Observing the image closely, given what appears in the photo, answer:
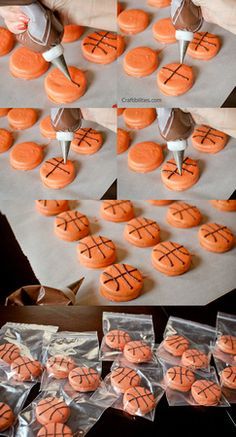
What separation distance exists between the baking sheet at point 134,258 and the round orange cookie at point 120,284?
0.02 m

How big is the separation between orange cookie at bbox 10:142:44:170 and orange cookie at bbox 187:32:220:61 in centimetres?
49

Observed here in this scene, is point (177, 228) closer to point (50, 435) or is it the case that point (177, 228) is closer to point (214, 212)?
point (214, 212)

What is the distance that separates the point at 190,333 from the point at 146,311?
0.12 metres

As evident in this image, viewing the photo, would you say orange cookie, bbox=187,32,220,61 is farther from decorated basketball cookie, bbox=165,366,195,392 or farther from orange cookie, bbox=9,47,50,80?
decorated basketball cookie, bbox=165,366,195,392

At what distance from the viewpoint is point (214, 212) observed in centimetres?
188

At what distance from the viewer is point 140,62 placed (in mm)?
1356

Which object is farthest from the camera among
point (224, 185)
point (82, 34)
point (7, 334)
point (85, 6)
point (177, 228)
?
point (177, 228)

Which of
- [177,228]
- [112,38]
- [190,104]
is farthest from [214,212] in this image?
[112,38]

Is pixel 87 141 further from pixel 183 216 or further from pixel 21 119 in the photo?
pixel 183 216

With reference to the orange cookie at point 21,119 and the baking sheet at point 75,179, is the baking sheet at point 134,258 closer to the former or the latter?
the baking sheet at point 75,179

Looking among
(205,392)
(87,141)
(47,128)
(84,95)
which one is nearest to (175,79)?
(84,95)

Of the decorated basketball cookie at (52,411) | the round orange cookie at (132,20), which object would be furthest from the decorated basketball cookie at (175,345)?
the round orange cookie at (132,20)

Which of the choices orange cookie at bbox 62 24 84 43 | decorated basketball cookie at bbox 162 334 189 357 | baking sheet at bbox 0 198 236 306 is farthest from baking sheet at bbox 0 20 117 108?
decorated basketball cookie at bbox 162 334 189 357

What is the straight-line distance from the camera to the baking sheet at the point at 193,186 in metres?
1.59
